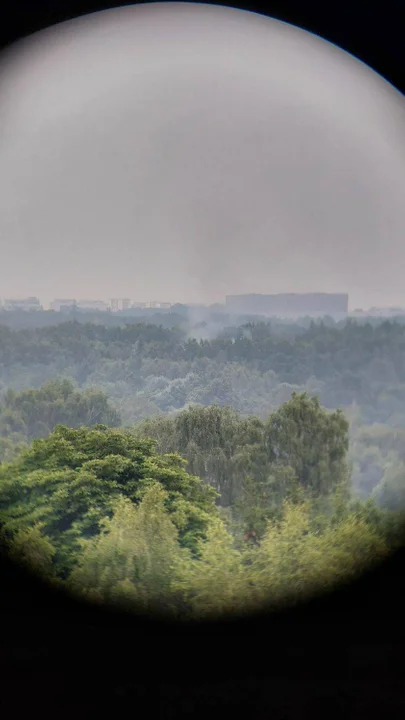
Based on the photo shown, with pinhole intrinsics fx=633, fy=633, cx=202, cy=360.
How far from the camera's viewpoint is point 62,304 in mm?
4172

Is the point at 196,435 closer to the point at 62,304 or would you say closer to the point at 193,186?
the point at 62,304

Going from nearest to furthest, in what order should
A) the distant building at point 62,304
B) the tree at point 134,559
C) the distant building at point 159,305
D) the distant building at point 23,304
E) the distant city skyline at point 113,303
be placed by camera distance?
the tree at point 134,559
the distant building at point 23,304
the distant city skyline at point 113,303
the distant building at point 62,304
the distant building at point 159,305

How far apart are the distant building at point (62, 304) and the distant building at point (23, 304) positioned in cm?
9

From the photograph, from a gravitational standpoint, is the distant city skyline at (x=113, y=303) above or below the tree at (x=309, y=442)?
above

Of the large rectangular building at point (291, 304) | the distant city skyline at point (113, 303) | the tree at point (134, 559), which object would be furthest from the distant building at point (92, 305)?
the tree at point (134, 559)

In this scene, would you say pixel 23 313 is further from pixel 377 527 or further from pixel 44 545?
pixel 377 527

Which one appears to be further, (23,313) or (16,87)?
(23,313)

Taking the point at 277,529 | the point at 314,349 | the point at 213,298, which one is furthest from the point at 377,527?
the point at 213,298

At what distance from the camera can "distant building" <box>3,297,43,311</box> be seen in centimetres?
388

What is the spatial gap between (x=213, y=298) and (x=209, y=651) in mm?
2703

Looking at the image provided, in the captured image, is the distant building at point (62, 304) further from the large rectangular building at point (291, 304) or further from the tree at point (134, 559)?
the tree at point (134, 559)

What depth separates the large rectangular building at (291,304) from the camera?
166 inches

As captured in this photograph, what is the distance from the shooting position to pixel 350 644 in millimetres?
1909

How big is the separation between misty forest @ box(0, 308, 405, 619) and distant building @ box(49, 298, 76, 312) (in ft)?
0.18
